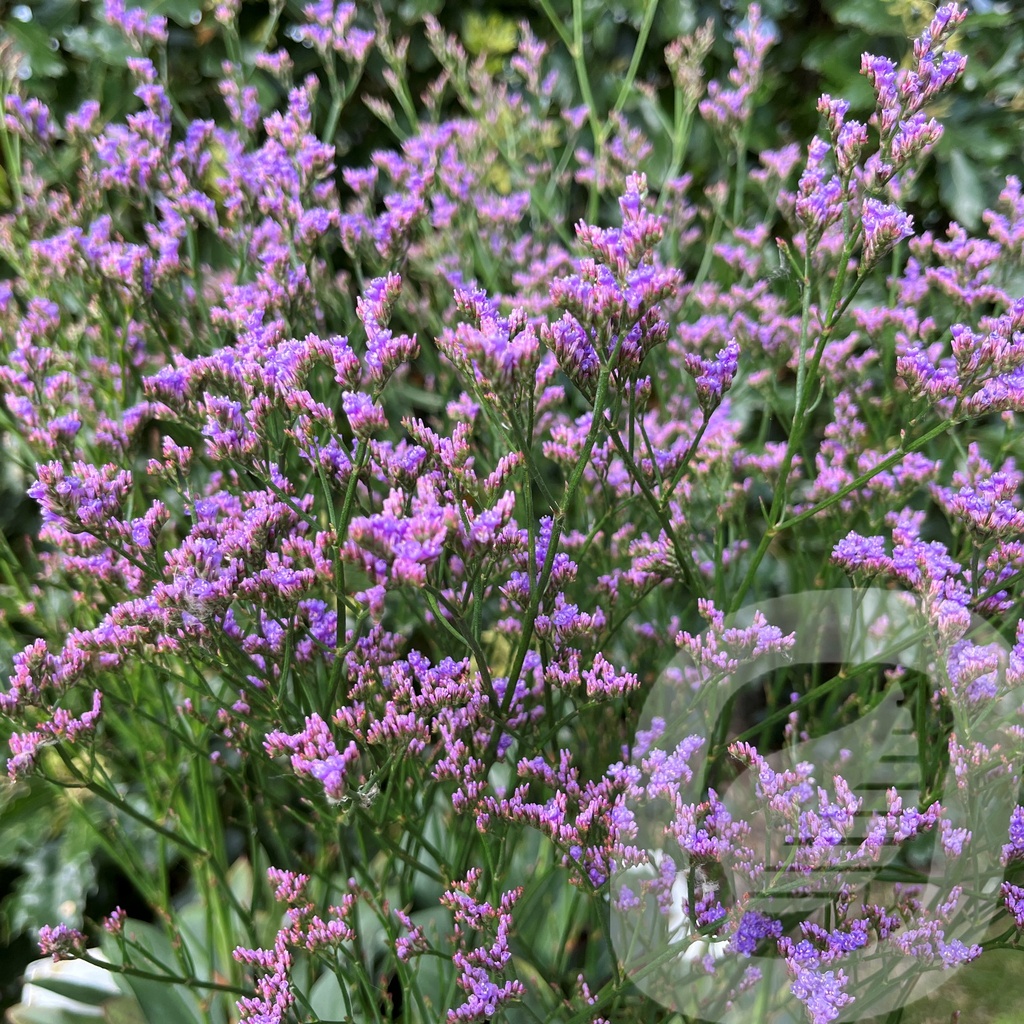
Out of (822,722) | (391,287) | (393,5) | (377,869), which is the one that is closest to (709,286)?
(822,722)

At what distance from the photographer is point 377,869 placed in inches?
52.9

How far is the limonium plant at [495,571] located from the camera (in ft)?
2.59

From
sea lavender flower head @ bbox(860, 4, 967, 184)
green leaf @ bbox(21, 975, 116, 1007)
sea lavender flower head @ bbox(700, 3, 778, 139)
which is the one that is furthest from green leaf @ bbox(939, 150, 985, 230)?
green leaf @ bbox(21, 975, 116, 1007)

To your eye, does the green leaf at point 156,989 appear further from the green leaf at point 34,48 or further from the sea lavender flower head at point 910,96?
the green leaf at point 34,48

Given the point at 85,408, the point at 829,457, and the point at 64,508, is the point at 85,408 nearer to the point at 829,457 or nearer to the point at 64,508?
the point at 64,508

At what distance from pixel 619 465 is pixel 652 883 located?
54 centimetres

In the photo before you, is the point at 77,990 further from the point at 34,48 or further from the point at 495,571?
the point at 34,48

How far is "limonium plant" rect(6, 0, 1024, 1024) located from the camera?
790 millimetres

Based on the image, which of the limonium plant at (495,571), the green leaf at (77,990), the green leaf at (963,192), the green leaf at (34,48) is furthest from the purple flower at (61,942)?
the green leaf at (963,192)

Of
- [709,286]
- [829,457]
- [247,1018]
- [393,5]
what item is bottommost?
[247,1018]

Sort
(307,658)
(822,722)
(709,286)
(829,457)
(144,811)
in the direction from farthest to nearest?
(144,811), (709,286), (829,457), (822,722), (307,658)

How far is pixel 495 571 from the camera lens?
2.89 feet

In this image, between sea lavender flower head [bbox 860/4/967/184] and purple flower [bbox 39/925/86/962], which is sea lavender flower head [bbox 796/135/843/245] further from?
purple flower [bbox 39/925/86/962]

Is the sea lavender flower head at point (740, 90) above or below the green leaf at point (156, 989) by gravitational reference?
above
